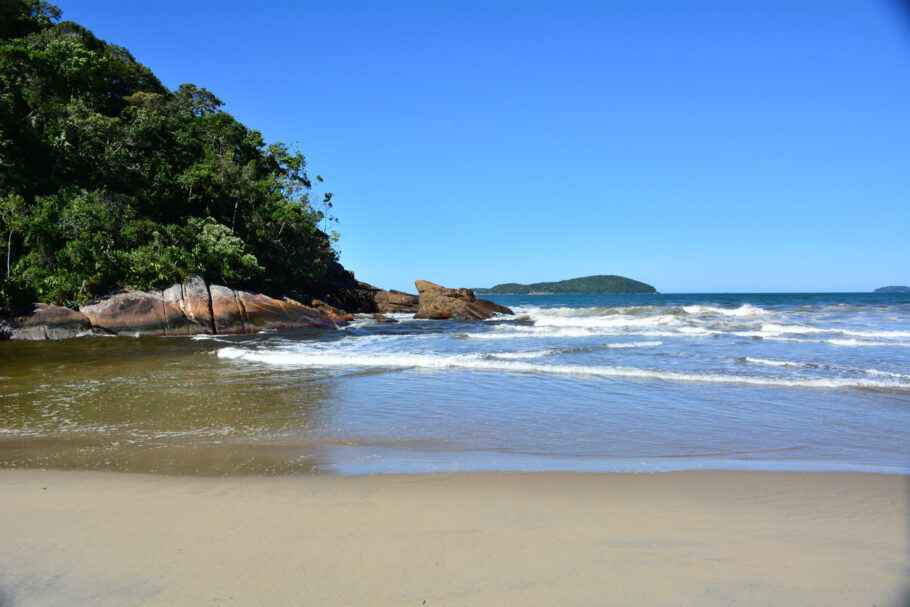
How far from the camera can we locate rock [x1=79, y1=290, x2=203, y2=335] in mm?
19625

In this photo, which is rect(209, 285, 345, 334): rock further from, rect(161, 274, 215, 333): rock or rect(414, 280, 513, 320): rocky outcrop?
rect(414, 280, 513, 320): rocky outcrop

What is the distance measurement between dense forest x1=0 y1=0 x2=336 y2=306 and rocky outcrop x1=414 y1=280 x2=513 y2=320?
8.12 m

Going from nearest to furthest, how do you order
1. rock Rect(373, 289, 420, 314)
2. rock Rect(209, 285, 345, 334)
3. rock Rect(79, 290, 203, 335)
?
rock Rect(79, 290, 203, 335)
rock Rect(209, 285, 345, 334)
rock Rect(373, 289, 420, 314)

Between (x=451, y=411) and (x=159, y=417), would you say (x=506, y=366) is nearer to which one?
(x=451, y=411)

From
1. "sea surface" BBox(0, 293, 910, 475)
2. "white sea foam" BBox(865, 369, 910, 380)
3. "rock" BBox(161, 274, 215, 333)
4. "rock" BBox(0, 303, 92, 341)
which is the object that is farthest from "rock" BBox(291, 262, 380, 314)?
"white sea foam" BBox(865, 369, 910, 380)

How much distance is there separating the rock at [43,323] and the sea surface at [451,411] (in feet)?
12.3

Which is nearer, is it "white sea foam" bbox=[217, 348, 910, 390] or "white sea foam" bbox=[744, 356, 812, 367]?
"white sea foam" bbox=[217, 348, 910, 390]

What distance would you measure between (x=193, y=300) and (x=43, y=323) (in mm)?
5169

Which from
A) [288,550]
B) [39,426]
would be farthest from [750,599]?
[39,426]

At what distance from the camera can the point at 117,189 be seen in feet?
86.0

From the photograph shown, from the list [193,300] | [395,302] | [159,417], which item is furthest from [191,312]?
[395,302]

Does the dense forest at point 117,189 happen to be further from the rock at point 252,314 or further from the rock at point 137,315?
the rock at point 252,314

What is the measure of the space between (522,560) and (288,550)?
1437mm

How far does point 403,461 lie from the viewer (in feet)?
16.7
